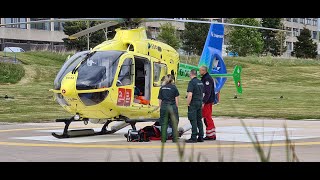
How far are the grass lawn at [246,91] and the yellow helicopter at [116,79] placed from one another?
2.40 m

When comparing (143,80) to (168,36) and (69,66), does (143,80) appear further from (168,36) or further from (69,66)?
(168,36)

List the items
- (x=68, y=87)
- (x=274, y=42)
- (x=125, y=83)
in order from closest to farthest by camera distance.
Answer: (x=68, y=87)
(x=125, y=83)
(x=274, y=42)

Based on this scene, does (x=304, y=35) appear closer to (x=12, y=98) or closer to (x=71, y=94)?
(x=12, y=98)

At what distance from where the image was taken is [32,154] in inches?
468

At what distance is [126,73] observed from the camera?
14695 mm

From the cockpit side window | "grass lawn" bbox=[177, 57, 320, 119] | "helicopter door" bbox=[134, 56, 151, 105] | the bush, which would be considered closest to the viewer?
the cockpit side window

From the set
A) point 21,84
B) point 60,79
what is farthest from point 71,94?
point 21,84

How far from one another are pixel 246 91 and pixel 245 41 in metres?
26.6

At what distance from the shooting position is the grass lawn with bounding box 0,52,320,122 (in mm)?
25734

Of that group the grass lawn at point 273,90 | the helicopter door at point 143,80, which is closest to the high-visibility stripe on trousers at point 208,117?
the helicopter door at point 143,80

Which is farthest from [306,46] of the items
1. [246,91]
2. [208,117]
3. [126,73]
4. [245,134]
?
[126,73]

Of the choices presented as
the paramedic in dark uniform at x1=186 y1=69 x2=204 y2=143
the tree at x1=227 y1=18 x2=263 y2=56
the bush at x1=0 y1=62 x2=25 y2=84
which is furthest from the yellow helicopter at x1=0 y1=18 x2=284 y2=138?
the tree at x1=227 y1=18 x2=263 y2=56

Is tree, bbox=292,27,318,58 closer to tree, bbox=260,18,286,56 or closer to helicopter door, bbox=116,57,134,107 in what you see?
tree, bbox=260,18,286,56

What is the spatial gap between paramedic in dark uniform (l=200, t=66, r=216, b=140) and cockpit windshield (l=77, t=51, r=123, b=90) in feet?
6.84
